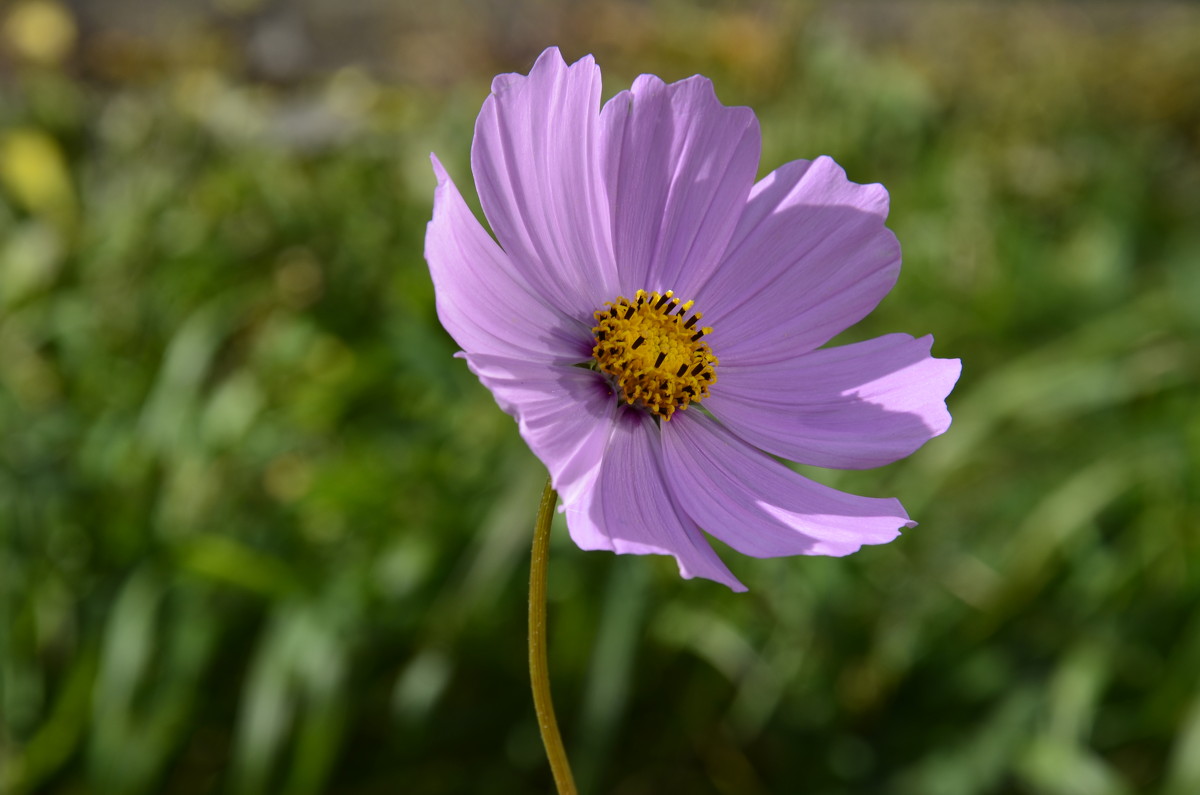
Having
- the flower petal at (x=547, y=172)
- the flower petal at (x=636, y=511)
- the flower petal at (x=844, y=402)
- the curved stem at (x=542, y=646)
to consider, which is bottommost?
the curved stem at (x=542, y=646)

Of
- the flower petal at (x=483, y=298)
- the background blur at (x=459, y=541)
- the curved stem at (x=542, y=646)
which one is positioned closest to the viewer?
the curved stem at (x=542, y=646)

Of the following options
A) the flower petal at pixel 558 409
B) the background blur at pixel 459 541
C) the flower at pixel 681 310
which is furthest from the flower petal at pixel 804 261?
the background blur at pixel 459 541

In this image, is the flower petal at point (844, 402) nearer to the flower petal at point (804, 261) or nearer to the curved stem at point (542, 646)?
the flower petal at point (804, 261)

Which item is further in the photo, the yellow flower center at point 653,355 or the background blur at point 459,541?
the background blur at point 459,541

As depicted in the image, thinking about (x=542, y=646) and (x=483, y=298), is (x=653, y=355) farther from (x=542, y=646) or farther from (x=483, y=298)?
(x=542, y=646)

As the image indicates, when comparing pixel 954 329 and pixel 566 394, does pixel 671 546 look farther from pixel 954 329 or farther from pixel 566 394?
pixel 954 329

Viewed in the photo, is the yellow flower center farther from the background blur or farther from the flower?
the background blur
